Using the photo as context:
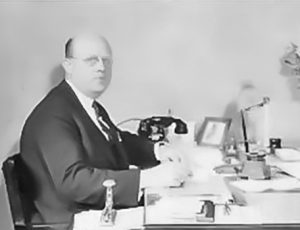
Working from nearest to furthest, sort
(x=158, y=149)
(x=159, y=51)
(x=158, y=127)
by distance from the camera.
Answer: (x=158, y=149) < (x=158, y=127) < (x=159, y=51)

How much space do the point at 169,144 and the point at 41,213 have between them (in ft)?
2.35

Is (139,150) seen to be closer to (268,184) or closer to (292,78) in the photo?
(268,184)

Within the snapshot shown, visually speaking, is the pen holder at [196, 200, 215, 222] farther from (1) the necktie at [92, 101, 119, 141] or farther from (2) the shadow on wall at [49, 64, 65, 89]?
(2) the shadow on wall at [49, 64, 65, 89]

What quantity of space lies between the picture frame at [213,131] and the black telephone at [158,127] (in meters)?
0.12

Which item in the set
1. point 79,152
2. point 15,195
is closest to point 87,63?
point 79,152

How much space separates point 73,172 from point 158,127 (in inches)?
31.4

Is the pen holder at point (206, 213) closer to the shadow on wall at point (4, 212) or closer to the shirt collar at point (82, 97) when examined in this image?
the shirt collar at point (82, 97)

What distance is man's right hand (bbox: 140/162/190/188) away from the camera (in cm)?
190

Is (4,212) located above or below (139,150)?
below

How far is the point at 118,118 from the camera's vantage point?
285 cm

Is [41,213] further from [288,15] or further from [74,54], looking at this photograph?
[288,15]

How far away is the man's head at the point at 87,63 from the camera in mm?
2229

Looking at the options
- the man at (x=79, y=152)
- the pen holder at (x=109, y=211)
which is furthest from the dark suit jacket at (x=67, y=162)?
the pen holder at (x=109, y=211)

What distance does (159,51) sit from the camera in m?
2.80
